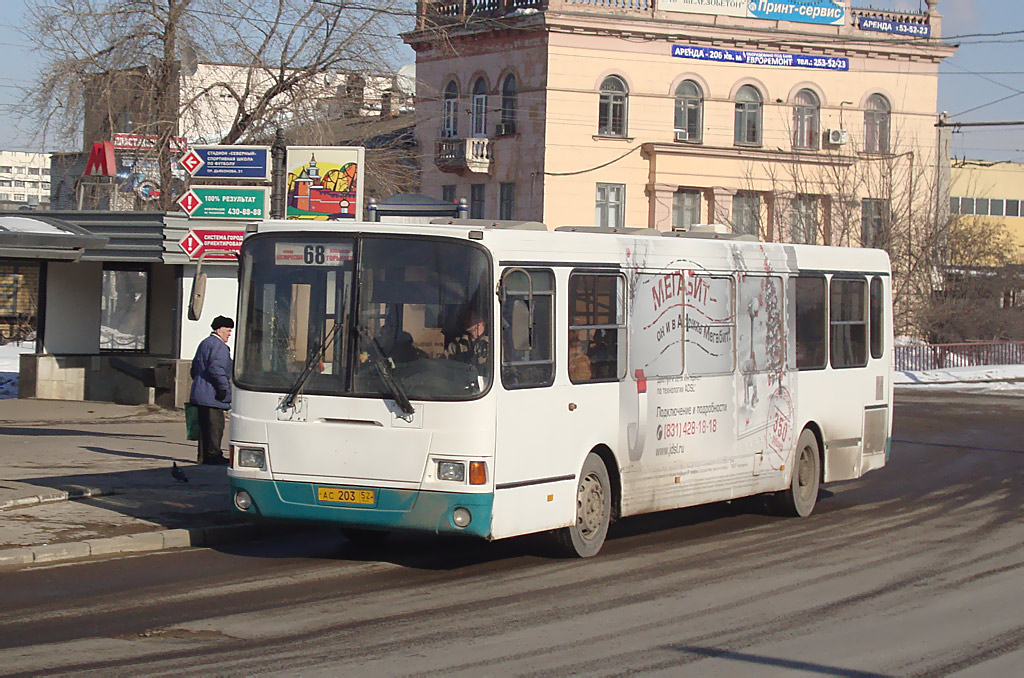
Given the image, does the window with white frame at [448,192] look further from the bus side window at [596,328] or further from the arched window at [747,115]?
the bus side window at [596,328]

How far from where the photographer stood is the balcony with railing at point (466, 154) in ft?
155

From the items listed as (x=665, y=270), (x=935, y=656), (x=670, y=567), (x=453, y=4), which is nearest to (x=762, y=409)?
(x=665, y=270)

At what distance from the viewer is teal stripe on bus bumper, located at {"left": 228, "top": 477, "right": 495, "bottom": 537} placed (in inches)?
390

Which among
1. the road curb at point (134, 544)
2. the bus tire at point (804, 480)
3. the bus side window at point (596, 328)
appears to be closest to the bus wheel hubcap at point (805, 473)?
the bus tire at point (804, 480)

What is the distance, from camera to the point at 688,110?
47938 mm

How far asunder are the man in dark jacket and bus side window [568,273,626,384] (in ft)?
14.6

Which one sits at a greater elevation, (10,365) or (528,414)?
(528,414)

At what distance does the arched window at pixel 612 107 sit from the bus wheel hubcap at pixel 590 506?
36424 mm

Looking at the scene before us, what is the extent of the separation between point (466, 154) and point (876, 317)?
32850 millimetres

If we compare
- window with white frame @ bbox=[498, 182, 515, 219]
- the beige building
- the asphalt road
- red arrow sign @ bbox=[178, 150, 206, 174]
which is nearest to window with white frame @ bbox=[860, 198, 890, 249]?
the beige building

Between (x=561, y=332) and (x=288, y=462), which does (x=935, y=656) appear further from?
(x=288, y=462)

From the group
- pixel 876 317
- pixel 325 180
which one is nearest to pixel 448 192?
pixel 325 180

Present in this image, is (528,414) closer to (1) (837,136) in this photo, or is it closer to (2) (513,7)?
(2) (513,7)

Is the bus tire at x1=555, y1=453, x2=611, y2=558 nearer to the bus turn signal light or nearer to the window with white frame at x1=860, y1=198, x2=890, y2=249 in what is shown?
the bus turn signal light
